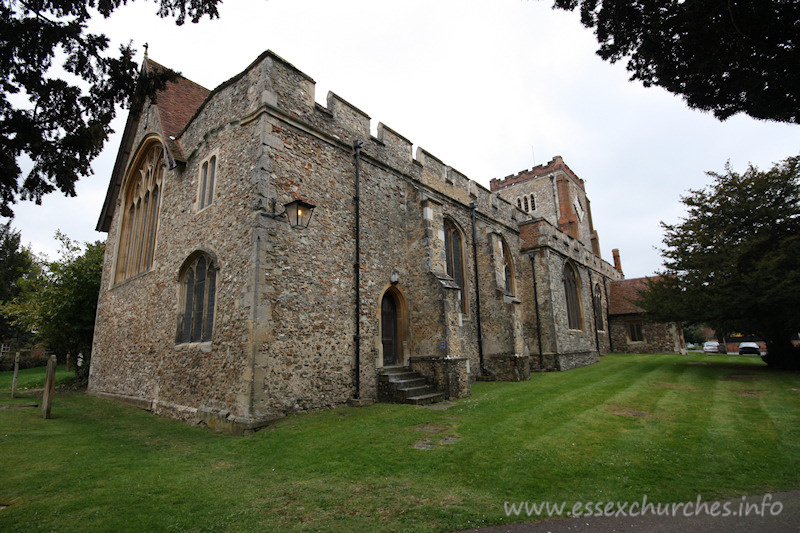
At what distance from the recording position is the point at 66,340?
18.5 metres

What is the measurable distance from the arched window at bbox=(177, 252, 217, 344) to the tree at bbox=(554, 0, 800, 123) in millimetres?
9369

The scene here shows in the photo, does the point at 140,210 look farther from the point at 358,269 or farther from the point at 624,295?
the point at 624,295

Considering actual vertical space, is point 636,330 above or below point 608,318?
below

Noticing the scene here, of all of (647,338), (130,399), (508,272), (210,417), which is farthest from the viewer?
(647,338)

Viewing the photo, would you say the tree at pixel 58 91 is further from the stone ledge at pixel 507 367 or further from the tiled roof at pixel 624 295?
the tiled roof at pixel 624 295

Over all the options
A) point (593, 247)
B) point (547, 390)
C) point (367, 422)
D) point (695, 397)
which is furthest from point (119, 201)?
point (593, 247)

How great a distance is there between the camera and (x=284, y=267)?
28.8 ft

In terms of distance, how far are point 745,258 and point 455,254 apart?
33.7 feet

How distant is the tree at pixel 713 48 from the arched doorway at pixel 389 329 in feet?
27.0

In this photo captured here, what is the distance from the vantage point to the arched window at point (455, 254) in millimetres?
15094

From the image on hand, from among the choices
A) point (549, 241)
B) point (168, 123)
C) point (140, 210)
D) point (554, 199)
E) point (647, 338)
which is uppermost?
point (554, 199)

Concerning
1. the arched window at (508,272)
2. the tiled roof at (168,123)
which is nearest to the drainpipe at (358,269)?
the tiled roof at (168,123)

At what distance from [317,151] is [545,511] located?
921 cm

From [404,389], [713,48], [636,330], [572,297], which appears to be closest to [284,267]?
[404,389]
